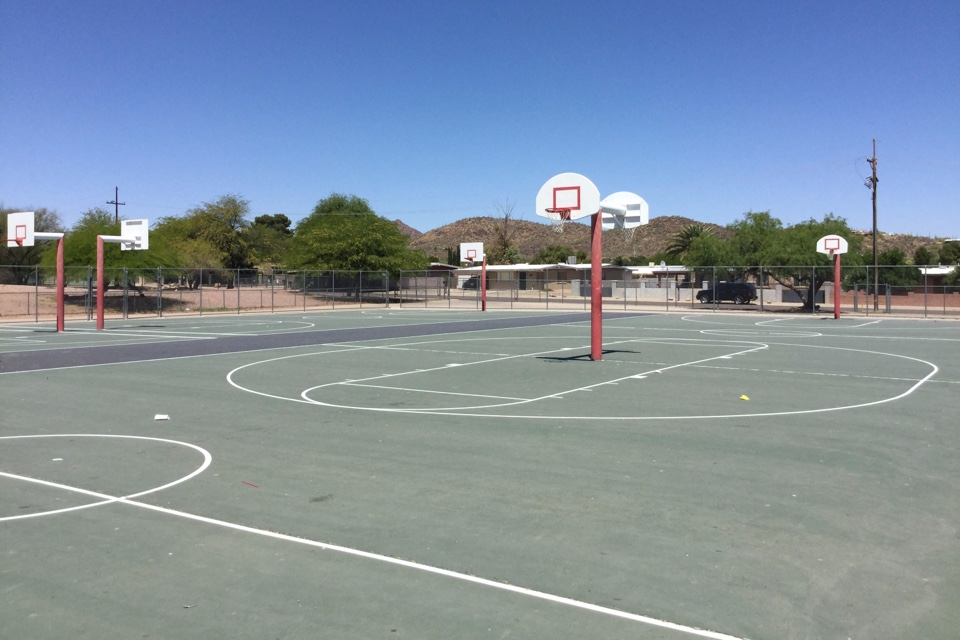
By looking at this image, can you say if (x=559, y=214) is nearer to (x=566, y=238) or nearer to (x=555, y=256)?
(x=555, y=256)

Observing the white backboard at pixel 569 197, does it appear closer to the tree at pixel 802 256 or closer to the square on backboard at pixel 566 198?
the square on backboard at pixel 566 198

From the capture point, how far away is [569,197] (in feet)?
72.6

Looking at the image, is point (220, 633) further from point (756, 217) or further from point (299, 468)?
point (756, 217)

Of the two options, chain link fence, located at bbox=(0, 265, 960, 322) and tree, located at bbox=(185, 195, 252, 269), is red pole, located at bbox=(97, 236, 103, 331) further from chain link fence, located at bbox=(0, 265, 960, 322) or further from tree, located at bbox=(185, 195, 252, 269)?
tree, located at bbox=(185, 195, 252, 269)

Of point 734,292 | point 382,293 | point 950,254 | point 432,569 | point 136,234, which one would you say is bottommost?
point 432,569

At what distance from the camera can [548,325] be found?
38.5 meters

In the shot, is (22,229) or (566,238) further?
(566,238)

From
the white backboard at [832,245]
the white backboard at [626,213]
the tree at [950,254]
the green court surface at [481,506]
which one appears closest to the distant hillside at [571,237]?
the tree at [950,254]

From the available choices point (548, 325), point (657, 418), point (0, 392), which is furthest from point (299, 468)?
point (548, 325)

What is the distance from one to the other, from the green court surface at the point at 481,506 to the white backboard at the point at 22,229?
759 inches

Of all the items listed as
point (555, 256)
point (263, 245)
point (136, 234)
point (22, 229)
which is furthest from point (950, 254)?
point (22, 229)

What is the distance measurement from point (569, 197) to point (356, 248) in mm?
48031

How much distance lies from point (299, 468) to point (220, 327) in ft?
97.5

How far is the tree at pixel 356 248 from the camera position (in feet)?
225
